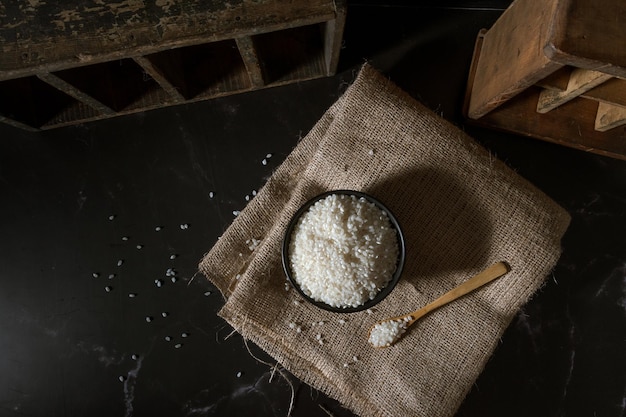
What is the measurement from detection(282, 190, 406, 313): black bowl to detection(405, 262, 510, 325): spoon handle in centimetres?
11

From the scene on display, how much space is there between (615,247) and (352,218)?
65 centimetres

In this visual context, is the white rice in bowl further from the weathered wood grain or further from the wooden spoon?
the weathered wood grain

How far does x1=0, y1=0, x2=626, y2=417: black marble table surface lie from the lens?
1050 mm

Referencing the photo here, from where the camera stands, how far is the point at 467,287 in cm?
91

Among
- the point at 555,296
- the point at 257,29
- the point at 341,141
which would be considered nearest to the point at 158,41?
the point at 257,29

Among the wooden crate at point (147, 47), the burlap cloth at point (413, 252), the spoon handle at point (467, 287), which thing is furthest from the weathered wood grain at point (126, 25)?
the spoon handle at point (467, 287)

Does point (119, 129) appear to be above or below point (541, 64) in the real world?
below

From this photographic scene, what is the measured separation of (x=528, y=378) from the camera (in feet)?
3.44

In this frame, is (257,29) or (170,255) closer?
(257,29)

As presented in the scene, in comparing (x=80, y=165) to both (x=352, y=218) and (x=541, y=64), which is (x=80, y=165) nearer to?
(x=352, y=218)

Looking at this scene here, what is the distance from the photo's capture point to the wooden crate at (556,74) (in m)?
0.66

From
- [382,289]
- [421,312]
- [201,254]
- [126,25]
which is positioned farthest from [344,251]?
[126,25]

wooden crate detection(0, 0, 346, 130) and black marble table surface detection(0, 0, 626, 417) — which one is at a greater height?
wooden crate detection(0, 0, 346, 130)

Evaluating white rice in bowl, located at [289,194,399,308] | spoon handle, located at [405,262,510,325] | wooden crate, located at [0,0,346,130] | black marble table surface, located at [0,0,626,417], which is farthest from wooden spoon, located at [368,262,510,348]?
wooden crate, located at [0,0,346,130]
